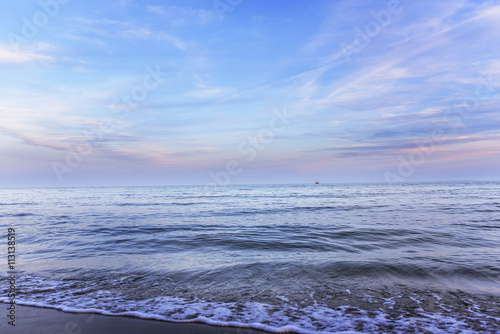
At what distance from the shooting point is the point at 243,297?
6.14 meters

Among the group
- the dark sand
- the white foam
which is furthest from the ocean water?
the dark sand

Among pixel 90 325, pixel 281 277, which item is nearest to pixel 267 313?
pixel 281 277

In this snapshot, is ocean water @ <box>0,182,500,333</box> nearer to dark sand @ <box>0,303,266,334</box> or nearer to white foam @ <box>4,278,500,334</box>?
white foam @ <box>4,278,500,334</box>

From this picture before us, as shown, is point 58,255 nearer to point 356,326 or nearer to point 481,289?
point 356,326

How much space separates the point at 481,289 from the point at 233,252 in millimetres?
7568

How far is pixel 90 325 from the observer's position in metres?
4.89

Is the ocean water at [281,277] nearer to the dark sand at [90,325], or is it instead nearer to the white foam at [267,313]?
the white foam at [267,313]

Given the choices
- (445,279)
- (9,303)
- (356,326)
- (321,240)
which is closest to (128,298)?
(9,303)

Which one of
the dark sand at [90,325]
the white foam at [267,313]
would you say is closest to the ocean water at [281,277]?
the white foam at [267,313]

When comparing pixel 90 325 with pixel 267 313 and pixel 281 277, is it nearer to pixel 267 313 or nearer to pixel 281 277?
pixel 267 313

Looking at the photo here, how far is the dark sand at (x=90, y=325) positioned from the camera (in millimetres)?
4676

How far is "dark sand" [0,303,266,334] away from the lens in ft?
15.3

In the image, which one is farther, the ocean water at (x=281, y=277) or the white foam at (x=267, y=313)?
the ocean water at (x=281, y=277)

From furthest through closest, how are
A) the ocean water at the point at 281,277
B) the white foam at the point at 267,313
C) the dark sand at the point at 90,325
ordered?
the ocean water at the point at 281,277 < the white foam at the point at 267,313 < the dark sand at the point at 90,325
